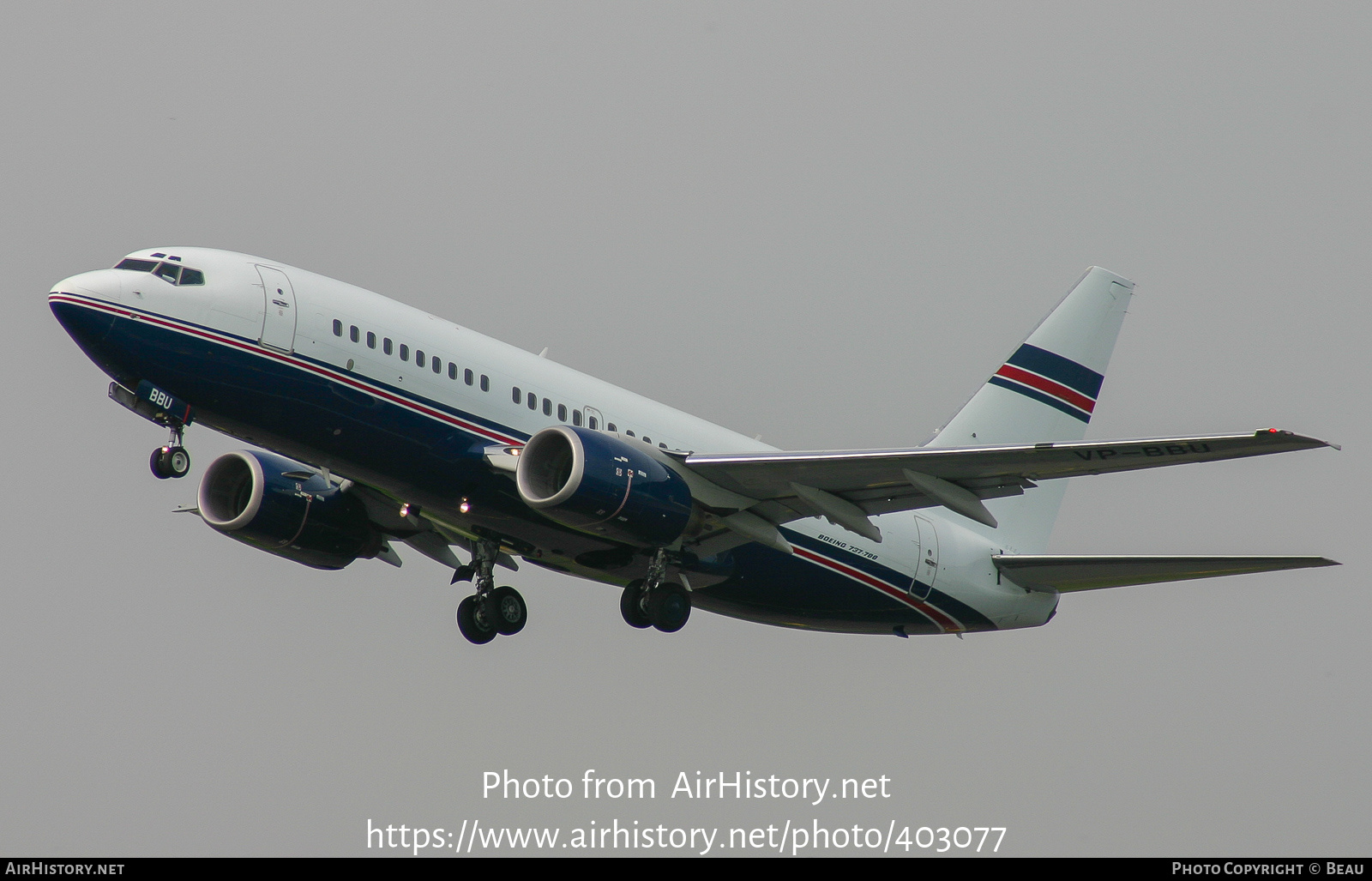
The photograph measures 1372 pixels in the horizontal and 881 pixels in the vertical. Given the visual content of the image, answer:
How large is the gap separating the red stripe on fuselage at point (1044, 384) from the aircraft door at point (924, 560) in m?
5.59

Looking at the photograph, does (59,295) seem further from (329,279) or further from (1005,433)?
(1005,433)

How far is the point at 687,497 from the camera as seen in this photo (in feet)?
91.5

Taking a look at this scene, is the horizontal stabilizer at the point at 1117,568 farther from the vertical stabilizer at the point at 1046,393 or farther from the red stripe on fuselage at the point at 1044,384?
the red stripe on fuselage at the point at 1044,384

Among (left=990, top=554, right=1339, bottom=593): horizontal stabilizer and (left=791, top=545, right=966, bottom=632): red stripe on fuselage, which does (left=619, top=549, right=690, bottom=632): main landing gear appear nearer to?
(left=791, top=545, right=966, bottom=632): red stripe on fuselage

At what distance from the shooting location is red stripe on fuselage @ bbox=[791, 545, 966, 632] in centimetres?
3130

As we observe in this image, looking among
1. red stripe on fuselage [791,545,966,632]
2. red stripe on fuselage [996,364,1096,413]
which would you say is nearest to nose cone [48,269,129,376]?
red stripe on fuselage [791,545,966,632]

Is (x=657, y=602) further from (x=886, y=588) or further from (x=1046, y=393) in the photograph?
(x=1046, y=393)

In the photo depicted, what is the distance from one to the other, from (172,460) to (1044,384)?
21.3m

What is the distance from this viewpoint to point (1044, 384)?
122 feet

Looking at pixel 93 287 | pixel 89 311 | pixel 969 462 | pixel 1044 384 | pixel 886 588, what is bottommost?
pixel 886 588

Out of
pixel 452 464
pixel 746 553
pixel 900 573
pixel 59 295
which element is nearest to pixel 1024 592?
pixel 900 573

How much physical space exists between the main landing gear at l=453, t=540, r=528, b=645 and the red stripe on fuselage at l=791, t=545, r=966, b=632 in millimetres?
6027

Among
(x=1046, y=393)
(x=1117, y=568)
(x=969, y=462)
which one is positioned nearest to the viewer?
(x=969, y=462)

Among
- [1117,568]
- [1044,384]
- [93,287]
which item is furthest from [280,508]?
[1044,384]
